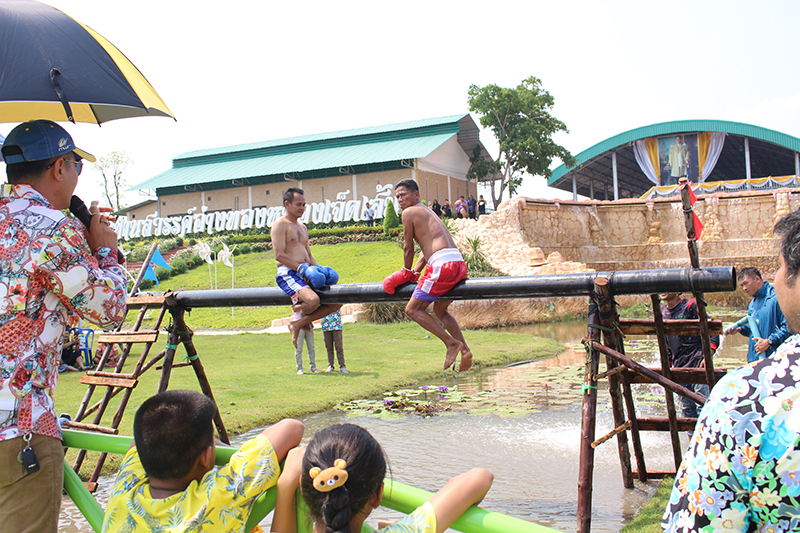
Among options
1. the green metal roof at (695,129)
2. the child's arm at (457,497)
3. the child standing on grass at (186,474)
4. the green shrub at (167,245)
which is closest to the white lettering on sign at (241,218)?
the green shrub at (167,245)

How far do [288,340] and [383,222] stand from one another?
704 inches

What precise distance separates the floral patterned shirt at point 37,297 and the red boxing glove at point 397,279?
211cm

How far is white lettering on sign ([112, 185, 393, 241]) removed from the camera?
121ft

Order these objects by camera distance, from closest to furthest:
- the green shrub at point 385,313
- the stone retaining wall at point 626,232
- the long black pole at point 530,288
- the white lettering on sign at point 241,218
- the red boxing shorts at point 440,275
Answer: the long black pole at point 530,288 < the red boxing shorts at point 440,275 < the green shrub at point 385,313 < the stone retaining wall at point 626,232 < the white lettering on sign at point 241,218

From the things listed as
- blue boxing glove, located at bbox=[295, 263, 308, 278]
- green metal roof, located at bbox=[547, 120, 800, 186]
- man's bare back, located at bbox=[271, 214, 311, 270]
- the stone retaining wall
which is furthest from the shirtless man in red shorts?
green metal roof, located at bbox=[547, 120, 800, 186]

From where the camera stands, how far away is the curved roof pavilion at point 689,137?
37062mm

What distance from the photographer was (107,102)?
2.68 m

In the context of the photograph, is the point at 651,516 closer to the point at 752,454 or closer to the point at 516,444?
the point at 516,444

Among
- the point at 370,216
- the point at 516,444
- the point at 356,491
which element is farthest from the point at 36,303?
the point at 370,216

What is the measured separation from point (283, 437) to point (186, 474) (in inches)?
14.3

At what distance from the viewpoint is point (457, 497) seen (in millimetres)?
Answer: 1729

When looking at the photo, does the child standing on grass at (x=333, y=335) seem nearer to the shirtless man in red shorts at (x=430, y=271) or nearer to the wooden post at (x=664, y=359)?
the shirtless man in red shorts at (x=430, y=271)

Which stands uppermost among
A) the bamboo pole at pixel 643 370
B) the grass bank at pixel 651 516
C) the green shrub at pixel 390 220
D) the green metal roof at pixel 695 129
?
the green metal roof at pixel 695 129

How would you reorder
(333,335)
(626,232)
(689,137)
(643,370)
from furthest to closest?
(689,137) → (626,232) → (333,335) → (643,370)
